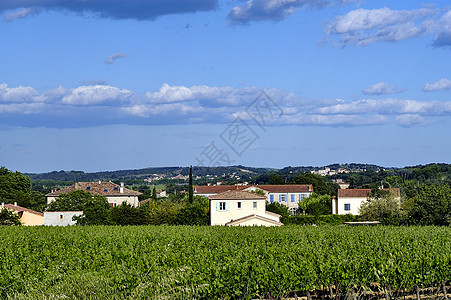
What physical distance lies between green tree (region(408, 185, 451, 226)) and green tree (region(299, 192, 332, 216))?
28.1m

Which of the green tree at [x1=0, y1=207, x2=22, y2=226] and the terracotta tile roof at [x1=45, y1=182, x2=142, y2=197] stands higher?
the terracotta tile roof at [x1=45, y1=182, x2=142, y2=197]

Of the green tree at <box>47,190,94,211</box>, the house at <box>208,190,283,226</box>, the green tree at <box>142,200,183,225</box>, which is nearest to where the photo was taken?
the green tree at <box>142,200,183,225</box>

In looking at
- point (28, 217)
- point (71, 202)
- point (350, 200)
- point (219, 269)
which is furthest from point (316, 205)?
point (219, 269)

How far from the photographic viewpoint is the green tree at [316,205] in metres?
69.2

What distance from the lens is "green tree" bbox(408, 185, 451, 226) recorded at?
1532 inches

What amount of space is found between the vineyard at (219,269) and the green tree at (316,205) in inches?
1769

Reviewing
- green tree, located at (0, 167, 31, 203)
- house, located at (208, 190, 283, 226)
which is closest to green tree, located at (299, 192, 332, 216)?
house, located at (208, 190, 283, 226)

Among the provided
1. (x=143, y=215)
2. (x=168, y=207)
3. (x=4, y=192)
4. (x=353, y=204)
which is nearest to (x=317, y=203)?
(x=353, y=204)

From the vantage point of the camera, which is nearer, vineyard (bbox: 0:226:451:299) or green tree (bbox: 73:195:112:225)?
vineyard (bbox: 0:226:451:299)

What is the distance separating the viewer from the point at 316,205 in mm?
69375

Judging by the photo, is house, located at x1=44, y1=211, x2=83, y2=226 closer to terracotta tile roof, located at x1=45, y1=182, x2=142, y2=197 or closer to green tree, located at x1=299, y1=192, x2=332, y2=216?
green tree, located at x1=299, y1=192, x2=332, y2=216

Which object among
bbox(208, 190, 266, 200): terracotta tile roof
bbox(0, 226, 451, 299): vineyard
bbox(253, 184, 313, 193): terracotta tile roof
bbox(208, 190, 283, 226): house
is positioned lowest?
bbox(0, 226, 451, 299): vineyard

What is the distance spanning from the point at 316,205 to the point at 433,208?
3044 centimetres

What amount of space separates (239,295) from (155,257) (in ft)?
13.9
